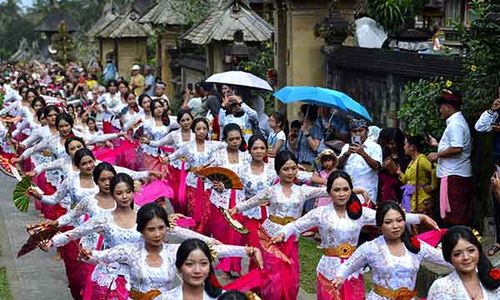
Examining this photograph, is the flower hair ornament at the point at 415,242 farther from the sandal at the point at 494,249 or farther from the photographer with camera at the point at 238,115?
the photographer with camera at the point at 238,115

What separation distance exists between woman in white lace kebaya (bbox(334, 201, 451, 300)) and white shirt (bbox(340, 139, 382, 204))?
12.9 ft

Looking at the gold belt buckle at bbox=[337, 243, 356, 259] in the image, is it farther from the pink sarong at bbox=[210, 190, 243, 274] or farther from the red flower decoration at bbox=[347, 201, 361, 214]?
the pink sarong at bbox=[210, 190, 243, 274]

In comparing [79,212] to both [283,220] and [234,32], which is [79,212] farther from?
[234,32]

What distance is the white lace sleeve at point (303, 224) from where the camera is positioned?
8836mm

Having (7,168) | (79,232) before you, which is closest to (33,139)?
(7,168)

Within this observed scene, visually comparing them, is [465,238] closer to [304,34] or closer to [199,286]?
[199,286]

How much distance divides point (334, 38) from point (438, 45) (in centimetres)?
189

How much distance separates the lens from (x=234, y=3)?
75.0 ft

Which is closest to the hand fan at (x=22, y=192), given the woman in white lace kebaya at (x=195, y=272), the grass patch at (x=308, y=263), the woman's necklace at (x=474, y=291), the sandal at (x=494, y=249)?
the grass patch at (x=308, y=263)

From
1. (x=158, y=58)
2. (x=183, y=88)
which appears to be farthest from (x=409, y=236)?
(x=158, y=58)

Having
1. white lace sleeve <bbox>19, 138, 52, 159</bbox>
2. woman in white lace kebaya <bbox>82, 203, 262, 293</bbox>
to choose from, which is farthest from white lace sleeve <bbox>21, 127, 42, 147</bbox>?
woman in white lace kebaya <bbox>82, 203, 262, 293</bbox>

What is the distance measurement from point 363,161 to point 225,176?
5.35 feet

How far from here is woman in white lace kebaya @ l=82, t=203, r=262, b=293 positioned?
7434mm

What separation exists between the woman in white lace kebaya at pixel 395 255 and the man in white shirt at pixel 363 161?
3811mm
